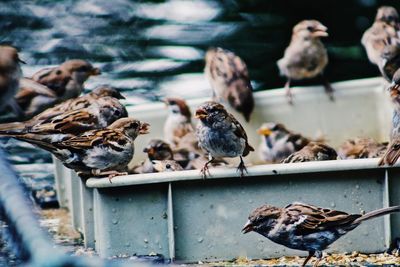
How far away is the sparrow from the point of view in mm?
4730

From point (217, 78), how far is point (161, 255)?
3605mm

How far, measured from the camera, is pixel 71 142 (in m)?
4.81

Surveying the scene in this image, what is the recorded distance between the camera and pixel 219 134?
16.0ft

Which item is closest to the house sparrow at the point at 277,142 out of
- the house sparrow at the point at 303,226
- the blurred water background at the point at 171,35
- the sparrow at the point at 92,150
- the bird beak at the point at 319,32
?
the bird beak at the point at 319,32

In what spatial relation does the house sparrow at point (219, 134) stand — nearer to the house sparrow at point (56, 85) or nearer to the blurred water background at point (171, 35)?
the house sparrow at point (56, 85)

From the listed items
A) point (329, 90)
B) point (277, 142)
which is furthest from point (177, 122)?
point (329, 90)

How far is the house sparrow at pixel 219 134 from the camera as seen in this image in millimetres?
4867

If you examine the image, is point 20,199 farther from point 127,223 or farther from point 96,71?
point 96,71

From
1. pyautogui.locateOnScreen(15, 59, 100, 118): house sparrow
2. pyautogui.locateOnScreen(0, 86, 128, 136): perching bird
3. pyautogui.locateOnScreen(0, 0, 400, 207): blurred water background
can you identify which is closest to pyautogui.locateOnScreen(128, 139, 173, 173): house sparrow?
pyautogui.locateOnScreen(0, 86, 128, 136): perching bird

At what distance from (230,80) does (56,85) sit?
145 centimetres

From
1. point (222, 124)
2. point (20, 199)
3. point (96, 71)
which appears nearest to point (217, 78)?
point (96, 71)

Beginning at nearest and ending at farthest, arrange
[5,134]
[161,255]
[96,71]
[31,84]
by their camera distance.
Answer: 1. [161,255]
2. [5,134]
3. [31,84]
4. [96,71]

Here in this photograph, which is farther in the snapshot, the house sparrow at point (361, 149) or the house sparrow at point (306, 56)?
the house sparrow at point (306, 56)

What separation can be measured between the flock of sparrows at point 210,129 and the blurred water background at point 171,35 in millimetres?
1269
